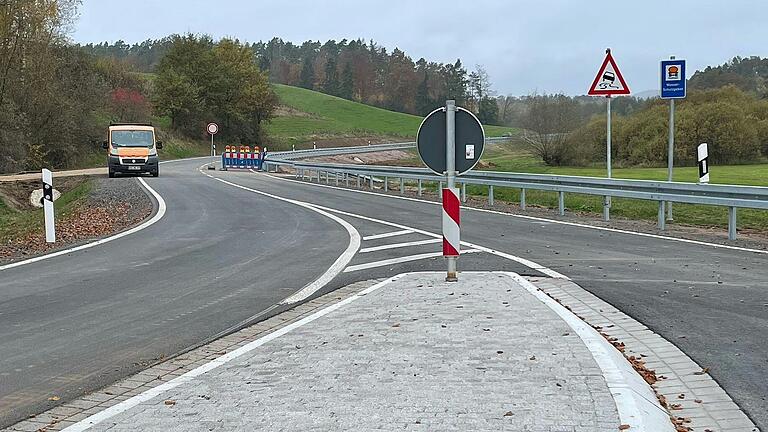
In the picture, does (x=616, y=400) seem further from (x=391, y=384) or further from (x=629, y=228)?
(x=629, y=228)

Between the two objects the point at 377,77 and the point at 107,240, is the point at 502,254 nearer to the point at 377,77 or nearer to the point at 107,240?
the point at 107,240

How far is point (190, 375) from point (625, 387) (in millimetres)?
3051

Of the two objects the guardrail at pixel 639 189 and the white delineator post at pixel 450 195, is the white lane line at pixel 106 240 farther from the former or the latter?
the guardrail at pixel 639 189

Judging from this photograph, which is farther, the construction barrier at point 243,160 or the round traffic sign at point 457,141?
the construction barrier at point 243,160

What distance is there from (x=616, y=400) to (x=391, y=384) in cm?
144

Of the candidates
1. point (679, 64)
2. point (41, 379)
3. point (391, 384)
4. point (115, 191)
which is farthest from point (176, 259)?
point (115, 191)

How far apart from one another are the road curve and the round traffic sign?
232cm

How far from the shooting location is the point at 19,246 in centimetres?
1531

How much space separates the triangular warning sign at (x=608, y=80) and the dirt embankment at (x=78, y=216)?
10.7m

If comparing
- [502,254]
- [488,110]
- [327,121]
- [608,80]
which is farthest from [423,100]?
[502,254]

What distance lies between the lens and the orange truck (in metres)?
38.8

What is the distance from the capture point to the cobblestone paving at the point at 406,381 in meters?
4.75

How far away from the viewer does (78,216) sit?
71.1 feet

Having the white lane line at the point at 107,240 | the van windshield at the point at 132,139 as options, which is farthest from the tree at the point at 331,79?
the white lane line at the point at 107,240
